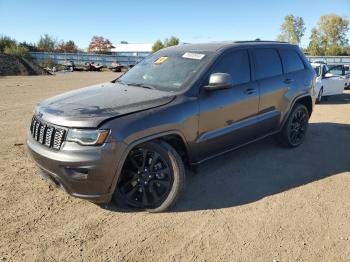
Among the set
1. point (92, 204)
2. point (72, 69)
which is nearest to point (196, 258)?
point (92, 204)

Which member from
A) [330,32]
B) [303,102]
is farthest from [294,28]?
[303,102]

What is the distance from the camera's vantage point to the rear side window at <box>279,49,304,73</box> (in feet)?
19.5

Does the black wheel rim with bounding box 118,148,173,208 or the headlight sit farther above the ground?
the headlight

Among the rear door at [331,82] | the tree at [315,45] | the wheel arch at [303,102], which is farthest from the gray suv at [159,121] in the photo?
the tree at [315,45]

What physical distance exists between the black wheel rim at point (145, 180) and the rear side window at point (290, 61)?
3197mm

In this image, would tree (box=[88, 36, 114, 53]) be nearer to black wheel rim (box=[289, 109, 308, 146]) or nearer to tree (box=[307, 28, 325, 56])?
tree (box=[307, 28, 325, 56])

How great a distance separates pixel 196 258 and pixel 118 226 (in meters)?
0.93

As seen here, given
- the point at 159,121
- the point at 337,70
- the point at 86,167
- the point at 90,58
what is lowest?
the point at 86,167

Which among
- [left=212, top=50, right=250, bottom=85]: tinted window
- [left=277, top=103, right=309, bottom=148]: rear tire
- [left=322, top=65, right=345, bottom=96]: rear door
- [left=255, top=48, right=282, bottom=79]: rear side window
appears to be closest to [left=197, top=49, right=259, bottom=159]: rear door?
[left=212, top=50, right=250, bottom=85]: tinted window

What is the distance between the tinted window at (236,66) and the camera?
184 inches

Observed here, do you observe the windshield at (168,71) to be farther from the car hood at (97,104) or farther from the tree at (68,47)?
the tree at (68,47)

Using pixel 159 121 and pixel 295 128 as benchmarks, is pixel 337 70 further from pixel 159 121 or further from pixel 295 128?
pixel 159 121

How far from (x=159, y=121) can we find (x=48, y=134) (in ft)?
3.84

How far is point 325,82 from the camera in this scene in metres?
12.7
